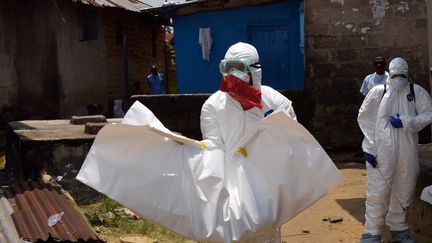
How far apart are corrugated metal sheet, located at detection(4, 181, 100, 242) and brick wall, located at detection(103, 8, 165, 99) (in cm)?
1126

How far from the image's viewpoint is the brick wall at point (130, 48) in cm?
1641

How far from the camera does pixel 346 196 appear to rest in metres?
7.25

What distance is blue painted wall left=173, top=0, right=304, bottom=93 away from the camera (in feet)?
39.3

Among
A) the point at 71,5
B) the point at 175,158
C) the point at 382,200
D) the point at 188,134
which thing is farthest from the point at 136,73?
the point at 175,158

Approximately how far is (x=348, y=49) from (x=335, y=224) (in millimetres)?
4952

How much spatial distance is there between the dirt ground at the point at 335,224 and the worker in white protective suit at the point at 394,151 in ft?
1.58

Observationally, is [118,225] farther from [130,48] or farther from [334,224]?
[130,48]

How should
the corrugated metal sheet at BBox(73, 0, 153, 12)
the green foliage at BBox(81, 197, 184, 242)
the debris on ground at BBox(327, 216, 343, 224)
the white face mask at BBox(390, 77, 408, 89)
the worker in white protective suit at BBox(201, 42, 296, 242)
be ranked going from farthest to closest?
the corrugated metal sheet at BBox(73, 0, 153, 12) < the debris on ground at BBox(327, 216, 343, 224) < the green foliage at BBox(81, 197, 184, 242) < the white face mask at BBox(390, 77, 408, 89) < the worker in white protective suit at BBox(201, 42, 296, 242)

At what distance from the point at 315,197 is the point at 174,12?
33.2 feet

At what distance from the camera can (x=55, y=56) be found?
14.3m

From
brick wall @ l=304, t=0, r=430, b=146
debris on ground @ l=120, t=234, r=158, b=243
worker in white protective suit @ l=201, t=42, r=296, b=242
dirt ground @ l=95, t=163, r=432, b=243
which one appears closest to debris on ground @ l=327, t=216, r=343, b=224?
dirt ground @ l=95, t=163, r=432, b=243

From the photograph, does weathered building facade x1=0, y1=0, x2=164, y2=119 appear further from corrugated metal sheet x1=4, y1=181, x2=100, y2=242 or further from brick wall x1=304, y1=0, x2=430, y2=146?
corrugated metal sheet x1=4, y1=181, x2=100, y2=242

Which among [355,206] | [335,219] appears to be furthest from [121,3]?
[335,219]

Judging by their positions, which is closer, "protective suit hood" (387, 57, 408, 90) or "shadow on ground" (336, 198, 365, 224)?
"protective suit hood" (387, 57, 408, 90)
